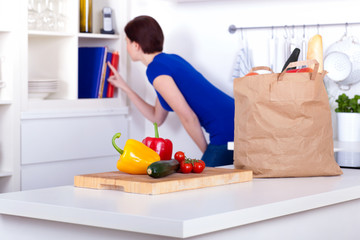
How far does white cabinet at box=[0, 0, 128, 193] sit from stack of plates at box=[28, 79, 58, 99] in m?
0.02

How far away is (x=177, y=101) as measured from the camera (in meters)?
2.82

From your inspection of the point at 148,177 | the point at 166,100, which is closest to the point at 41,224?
the point at 148,177

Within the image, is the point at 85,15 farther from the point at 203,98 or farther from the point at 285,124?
the point at 285,124

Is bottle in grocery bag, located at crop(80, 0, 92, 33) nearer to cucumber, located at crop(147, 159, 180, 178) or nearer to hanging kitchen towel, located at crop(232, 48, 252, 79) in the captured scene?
hanging kitchen towel, located at crop(232, 48, 252, 79)

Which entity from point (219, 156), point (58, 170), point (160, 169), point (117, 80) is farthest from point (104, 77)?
point (160, 169)

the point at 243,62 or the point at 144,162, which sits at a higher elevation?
the point at 243,62

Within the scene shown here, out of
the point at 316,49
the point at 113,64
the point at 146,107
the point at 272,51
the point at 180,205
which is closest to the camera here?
the point at 180,205

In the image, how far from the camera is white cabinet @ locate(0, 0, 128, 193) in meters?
2.94

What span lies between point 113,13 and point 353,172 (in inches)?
77.3

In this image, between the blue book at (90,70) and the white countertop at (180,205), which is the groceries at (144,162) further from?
the blue book at (90,70)

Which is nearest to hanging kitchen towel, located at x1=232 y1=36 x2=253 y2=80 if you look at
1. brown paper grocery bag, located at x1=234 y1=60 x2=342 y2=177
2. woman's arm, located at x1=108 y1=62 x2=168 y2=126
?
woman's arm, located at x1=108 y1=62 x2=168 y2=126

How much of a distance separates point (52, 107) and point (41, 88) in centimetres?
11

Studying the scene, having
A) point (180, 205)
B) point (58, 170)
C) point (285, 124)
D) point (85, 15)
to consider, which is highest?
point (85, 15)

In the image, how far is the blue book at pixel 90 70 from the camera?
3344 mm
